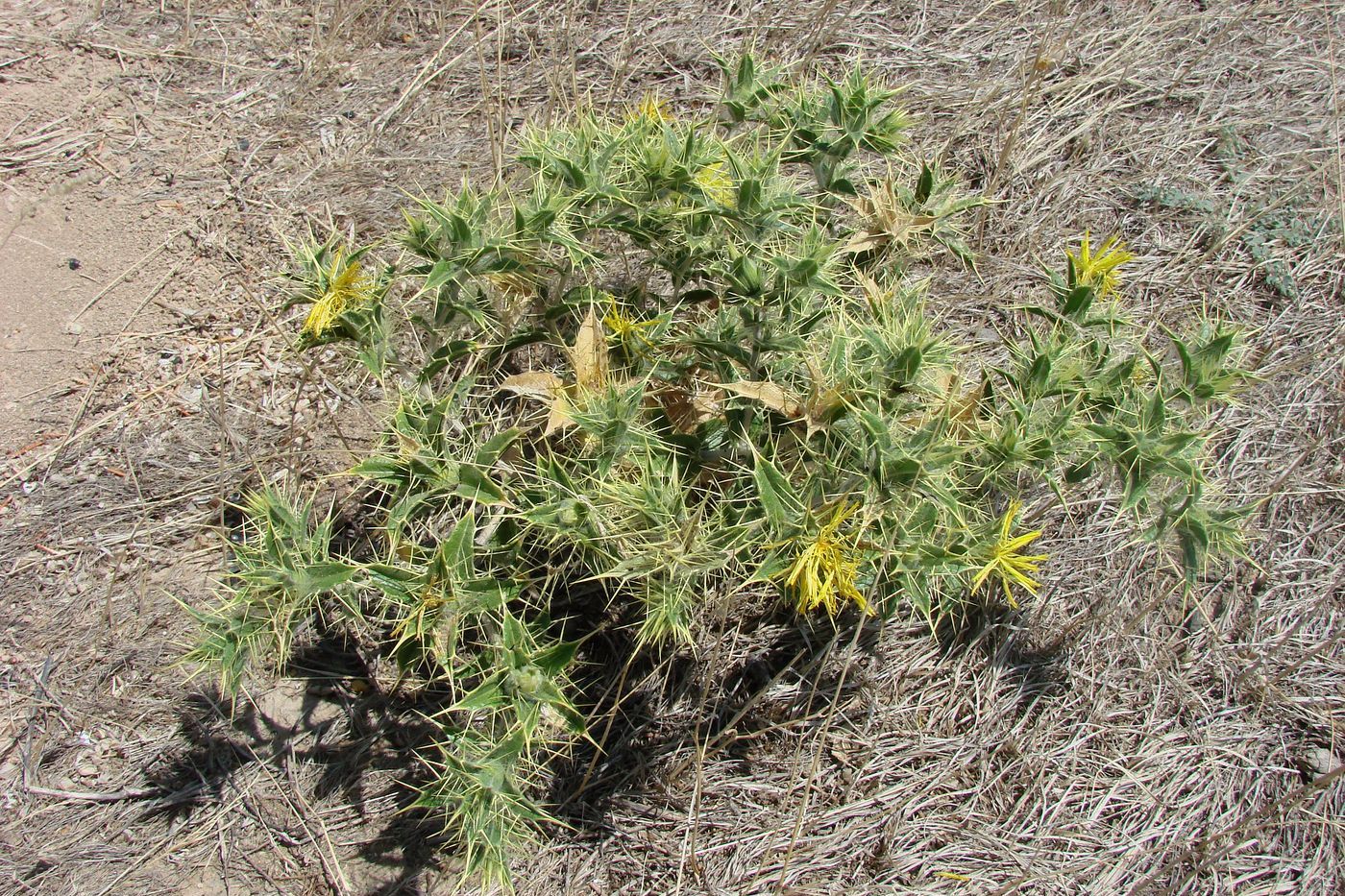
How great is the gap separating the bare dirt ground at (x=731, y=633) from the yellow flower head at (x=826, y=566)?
343 mm

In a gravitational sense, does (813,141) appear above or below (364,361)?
above

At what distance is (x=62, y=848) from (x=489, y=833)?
3.98 ft

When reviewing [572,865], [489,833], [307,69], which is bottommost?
[572,865]

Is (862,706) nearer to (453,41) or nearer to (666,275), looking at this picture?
(666,275)

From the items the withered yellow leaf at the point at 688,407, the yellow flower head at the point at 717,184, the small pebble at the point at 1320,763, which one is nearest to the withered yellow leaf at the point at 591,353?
the withered yellow leaf at the point at 688,407

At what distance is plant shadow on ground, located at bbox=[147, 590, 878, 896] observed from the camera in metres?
2.23

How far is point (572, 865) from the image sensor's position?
218 cm

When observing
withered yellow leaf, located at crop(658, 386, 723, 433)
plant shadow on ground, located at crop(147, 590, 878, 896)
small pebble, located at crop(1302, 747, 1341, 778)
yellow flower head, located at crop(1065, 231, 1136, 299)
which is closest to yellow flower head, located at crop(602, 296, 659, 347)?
withered yellow leaf, located at crop(658, 386, 723, 433)

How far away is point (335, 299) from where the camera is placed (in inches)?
72.4

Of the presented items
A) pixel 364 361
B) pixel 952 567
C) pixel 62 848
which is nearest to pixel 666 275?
pixel 364 361

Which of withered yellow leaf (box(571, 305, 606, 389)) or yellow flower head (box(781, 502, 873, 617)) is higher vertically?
withered yellow leaf (box(571, 305, 606, 389))

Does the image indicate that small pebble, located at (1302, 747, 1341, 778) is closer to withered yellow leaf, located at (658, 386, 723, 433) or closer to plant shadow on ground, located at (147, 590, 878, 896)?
plant shadow on ground, located at (147, 590, 878, 896)

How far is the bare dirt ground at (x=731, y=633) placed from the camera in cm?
219

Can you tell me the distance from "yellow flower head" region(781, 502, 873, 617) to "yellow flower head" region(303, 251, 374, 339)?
39.9 inches
